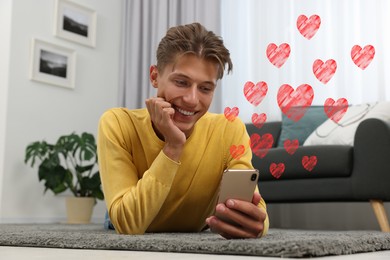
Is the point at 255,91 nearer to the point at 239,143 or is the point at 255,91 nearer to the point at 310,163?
the point at 310,163

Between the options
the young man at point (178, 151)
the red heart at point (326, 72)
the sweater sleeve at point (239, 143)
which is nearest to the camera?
the young man at point (178, 151)

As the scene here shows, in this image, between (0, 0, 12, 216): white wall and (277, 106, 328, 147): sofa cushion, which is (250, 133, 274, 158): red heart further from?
(0, 0, 12, 216): white wall

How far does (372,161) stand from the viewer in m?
2.21

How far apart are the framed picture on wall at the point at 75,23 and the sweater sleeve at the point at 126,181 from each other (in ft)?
8.43

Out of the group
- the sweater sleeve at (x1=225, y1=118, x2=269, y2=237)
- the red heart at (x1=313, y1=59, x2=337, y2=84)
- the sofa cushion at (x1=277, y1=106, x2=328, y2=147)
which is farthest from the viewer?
the sofa cushion at (x1=277, y1=106, x2=328, y2=147)

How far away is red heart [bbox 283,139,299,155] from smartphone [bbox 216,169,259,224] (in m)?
1.42

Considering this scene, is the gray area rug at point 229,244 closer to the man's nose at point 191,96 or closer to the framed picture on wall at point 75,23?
the man's nose at point 191,96

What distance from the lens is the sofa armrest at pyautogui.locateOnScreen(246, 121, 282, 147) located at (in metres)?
3.25

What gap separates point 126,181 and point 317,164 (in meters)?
1.27

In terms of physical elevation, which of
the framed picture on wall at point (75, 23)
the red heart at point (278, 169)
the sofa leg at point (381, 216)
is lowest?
the sofa leg at point (381, 216)

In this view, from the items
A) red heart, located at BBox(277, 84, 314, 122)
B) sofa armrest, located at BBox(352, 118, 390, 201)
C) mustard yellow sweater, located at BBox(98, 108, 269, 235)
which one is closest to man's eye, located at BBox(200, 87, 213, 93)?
mustard yellow sweater, located at BBox(98, 108, 269, 235)

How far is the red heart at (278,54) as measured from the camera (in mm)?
2980

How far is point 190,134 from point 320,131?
1.50 m

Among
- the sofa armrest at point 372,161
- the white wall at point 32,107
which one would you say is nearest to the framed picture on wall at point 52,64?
the white wall at point 32,107
